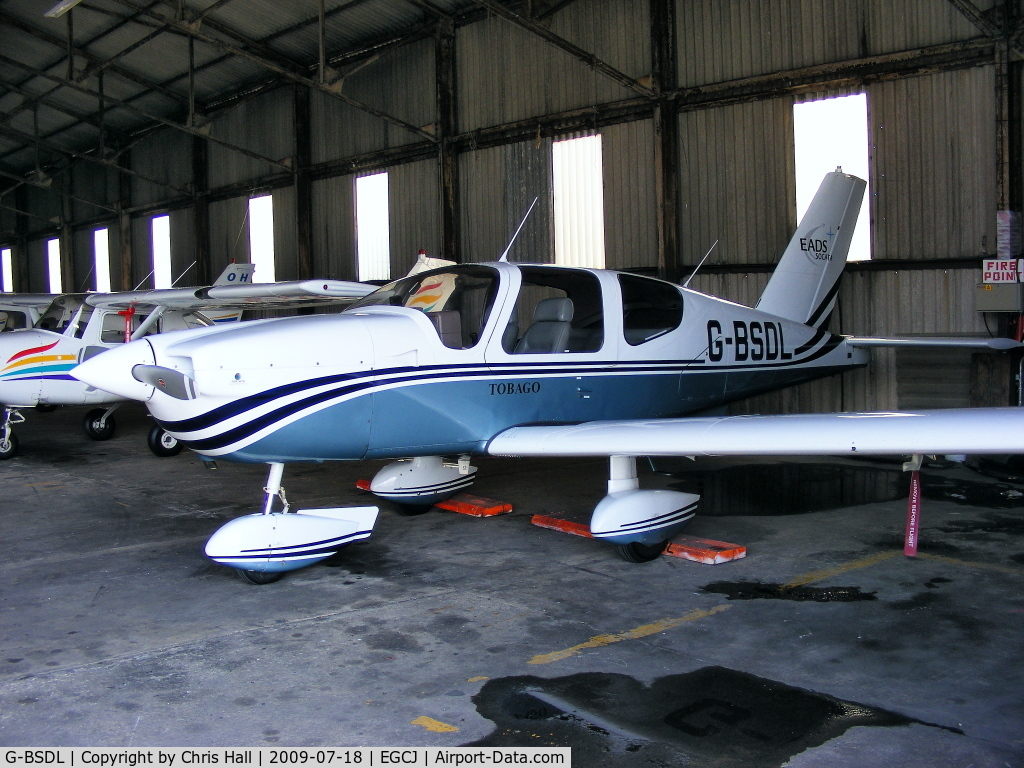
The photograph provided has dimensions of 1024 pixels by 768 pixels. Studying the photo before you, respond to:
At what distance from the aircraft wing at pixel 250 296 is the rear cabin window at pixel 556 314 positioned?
6.02ft

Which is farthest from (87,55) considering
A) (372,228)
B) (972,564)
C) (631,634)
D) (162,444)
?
(972,564)

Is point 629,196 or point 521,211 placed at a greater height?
point 521,211

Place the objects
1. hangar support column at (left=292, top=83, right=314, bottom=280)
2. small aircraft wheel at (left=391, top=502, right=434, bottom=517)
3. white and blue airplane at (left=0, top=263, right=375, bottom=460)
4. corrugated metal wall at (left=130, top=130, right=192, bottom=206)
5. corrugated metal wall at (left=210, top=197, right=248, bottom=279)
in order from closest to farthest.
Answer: small aircraft wheel at (left=391, top=502, right=434, bottom=517) < white and blue airplane at (left=0, top=263, right=375, bottom=460) < hangar support column at (left=292, top=83, right=314, bottom=280) < corrugated metal wall at (left=210, top=197, right=248, bottom=279) < corrugated metal wall at (left=130, top=130, right=192, bottom=206)

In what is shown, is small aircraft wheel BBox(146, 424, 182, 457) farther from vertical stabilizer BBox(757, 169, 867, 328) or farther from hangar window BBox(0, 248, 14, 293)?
hangar window BBox(0, 248, 14, 293)

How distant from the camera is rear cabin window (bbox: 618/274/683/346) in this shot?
6.74 m

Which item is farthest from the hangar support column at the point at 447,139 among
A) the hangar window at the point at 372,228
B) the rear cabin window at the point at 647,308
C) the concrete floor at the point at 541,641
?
the concrete floor at the point at 541,641

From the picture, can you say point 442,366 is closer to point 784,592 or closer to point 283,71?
point 784,592

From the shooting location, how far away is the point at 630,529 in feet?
18.1

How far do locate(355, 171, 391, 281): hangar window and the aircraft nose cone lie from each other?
12.0m

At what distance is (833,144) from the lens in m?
10.7

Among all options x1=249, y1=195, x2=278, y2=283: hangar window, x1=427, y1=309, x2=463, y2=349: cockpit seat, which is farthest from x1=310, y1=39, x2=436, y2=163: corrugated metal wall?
x1=427, y1=309, x2=463, y2=349: cockpit seat

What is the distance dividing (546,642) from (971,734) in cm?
178

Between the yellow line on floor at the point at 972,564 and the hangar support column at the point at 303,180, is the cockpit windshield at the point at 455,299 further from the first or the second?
the hangar support column at the point at 303,180

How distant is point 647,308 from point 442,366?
A: 1.89 meters
